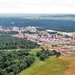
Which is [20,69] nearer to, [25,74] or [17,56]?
[25,74]

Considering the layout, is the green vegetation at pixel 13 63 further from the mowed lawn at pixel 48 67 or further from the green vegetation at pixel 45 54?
the green vegetation at pixel 45 54

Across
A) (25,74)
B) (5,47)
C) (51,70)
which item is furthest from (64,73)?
(5,47)

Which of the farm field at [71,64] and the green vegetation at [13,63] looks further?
the farm field at [71,64]

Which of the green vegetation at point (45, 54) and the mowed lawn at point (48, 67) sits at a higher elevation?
the green vegetation at point (45, 54)

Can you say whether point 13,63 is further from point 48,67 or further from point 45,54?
point 45,54

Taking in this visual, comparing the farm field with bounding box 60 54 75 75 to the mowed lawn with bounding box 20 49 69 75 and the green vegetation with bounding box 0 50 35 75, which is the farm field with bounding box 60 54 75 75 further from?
the green vegetation with bounding box 0 50 35 75

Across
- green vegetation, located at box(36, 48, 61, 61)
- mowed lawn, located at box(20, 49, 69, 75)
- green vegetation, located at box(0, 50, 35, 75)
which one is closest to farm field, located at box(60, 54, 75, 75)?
mowed lawn, located at box(20, 49, 69, 75)

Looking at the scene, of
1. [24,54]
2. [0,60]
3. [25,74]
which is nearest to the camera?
[25,74]

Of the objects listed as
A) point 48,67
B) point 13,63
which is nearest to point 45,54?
point 48,67

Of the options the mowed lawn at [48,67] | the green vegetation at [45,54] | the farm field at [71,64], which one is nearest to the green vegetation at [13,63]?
the mowed lawn at [48,67]
